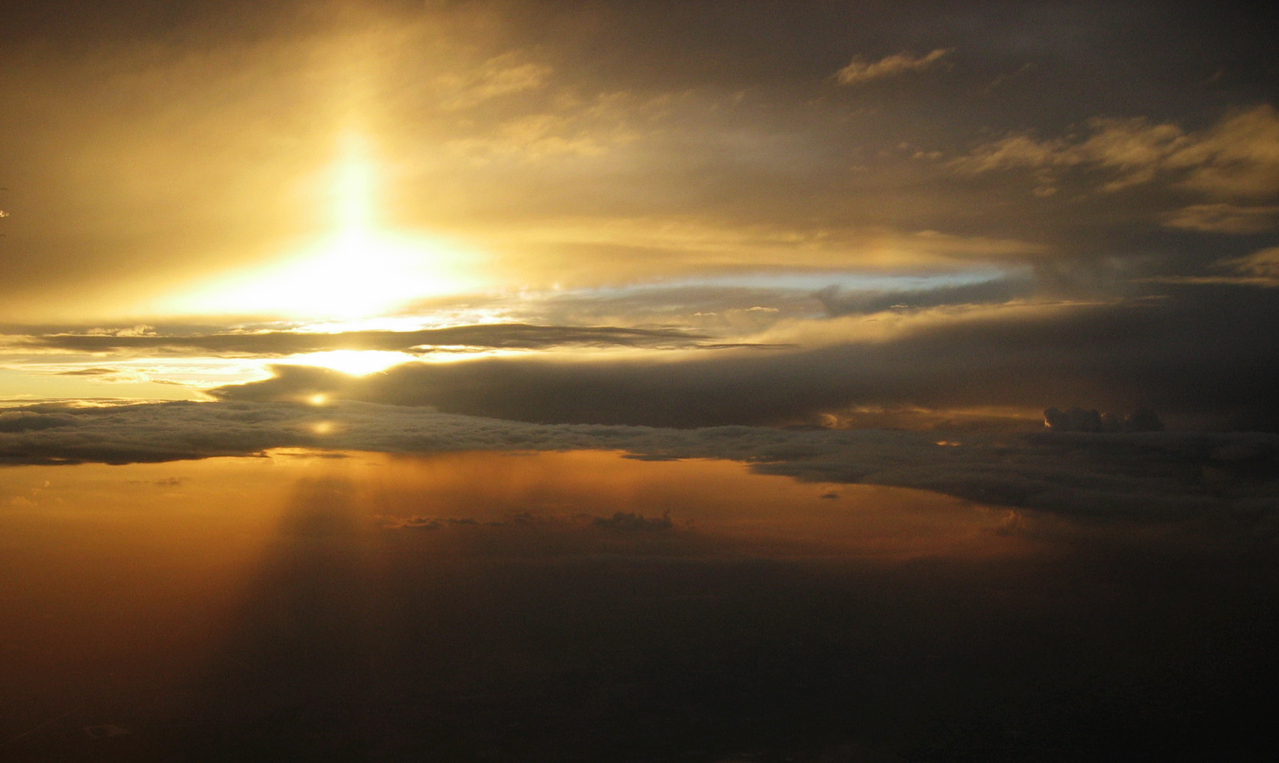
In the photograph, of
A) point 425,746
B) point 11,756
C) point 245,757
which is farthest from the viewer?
point 425,746

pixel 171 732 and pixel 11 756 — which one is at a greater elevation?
pixel 11 756

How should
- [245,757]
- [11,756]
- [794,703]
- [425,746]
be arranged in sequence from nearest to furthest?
1. [11,756]
2. [245,757]
3. [425,746]
4. [794,703]

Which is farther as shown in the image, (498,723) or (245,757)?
(498,723)

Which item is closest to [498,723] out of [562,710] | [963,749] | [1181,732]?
[562,710]

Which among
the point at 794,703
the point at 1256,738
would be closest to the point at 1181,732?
the point at 1256,738

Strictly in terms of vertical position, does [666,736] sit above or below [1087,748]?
above

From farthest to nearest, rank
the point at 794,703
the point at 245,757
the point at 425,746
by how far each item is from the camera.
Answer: the point at 794,703 < the point at 425,746 < the point at 245,757

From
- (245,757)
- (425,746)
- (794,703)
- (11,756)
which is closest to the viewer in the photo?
(11,756)

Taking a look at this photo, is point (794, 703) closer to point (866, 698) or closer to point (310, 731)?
point (866, 698)

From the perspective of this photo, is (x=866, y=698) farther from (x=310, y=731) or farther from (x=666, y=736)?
(x=310, y=731)
